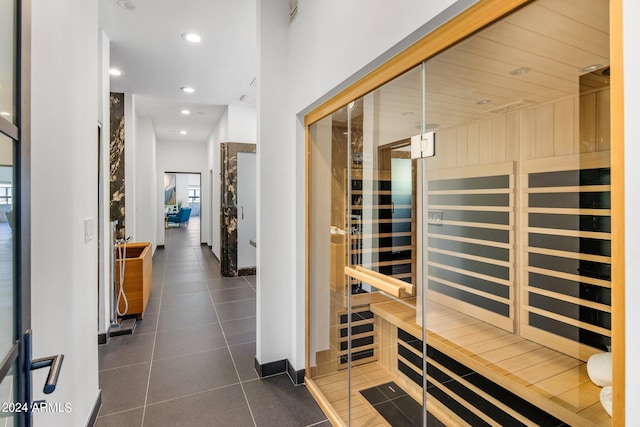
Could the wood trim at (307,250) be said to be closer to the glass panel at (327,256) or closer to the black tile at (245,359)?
the glass panel at (327,256)

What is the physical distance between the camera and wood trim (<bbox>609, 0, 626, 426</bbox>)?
730 mm

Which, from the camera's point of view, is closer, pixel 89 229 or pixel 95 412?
pixel 89 229

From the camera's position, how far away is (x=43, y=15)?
4.25 feet

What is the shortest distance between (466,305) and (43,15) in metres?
2.63

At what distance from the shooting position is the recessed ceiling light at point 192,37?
331cm

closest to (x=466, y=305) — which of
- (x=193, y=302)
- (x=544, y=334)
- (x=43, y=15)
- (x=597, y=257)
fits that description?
(x=544, y=334)

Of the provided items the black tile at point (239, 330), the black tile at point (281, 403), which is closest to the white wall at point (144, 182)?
the black tile at point (239, 330)

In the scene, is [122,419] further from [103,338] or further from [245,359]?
[103,338]

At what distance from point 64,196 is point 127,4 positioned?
2.24m

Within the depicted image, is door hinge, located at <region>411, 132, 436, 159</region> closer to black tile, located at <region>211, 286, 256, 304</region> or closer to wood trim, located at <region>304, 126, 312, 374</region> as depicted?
wood trim, located at <region>304, 126, 312, 374</region>

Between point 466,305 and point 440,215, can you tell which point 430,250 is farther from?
point 466,305

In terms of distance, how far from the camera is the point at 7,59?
84 centimetres

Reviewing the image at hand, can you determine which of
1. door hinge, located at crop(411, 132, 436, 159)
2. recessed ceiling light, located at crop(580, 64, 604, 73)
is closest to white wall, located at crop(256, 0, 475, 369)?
door hinge, located at crop(411, 132, 436, 159)

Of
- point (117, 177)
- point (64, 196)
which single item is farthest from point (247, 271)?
point (64, 196)
